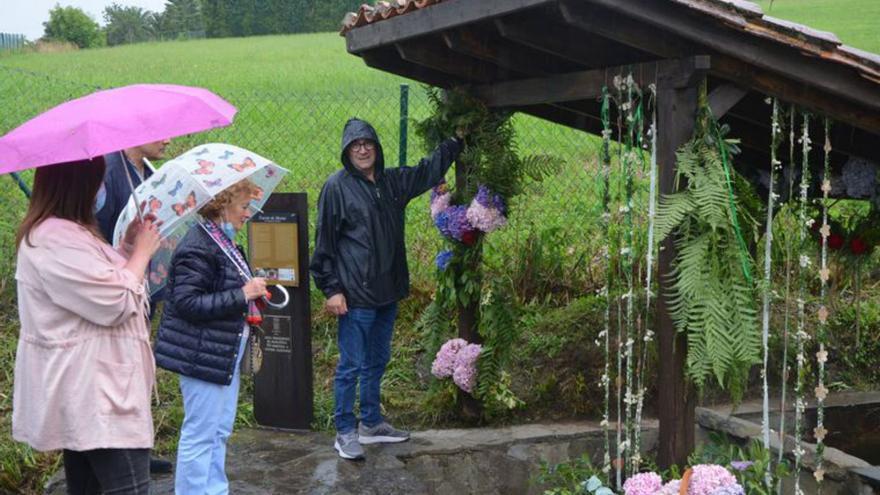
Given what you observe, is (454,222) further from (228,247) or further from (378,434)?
(228,247)

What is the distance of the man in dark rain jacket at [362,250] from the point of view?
17.8 feet

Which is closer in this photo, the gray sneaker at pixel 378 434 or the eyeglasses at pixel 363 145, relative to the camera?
the eyeglasses at pixel 363 145

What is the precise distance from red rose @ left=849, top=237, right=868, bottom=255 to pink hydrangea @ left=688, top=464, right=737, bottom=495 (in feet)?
7.26

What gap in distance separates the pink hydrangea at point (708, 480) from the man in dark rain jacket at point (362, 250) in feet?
6.49

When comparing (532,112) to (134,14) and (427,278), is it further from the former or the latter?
(134,14)

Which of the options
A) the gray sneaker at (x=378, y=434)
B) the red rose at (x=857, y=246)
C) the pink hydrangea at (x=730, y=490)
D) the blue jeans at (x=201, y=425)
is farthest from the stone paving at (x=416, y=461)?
the red rose at (x=857, y=246)

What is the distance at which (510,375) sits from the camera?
6.73 m

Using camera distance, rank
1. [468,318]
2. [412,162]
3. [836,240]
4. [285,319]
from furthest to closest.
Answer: [412,162] < [285,319] < [468,318] < [836,240]

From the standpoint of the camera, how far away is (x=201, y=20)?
56156 millimetres

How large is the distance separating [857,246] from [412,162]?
6326 mm

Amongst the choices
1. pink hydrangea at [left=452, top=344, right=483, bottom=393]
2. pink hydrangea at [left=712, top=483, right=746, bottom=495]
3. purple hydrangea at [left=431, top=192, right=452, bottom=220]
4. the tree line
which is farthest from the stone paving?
the tree line

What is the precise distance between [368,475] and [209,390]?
1.43 meters

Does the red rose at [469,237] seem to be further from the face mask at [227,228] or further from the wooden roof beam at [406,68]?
the face mask at [227,228]

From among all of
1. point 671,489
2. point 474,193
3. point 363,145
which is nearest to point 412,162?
point 474,193
